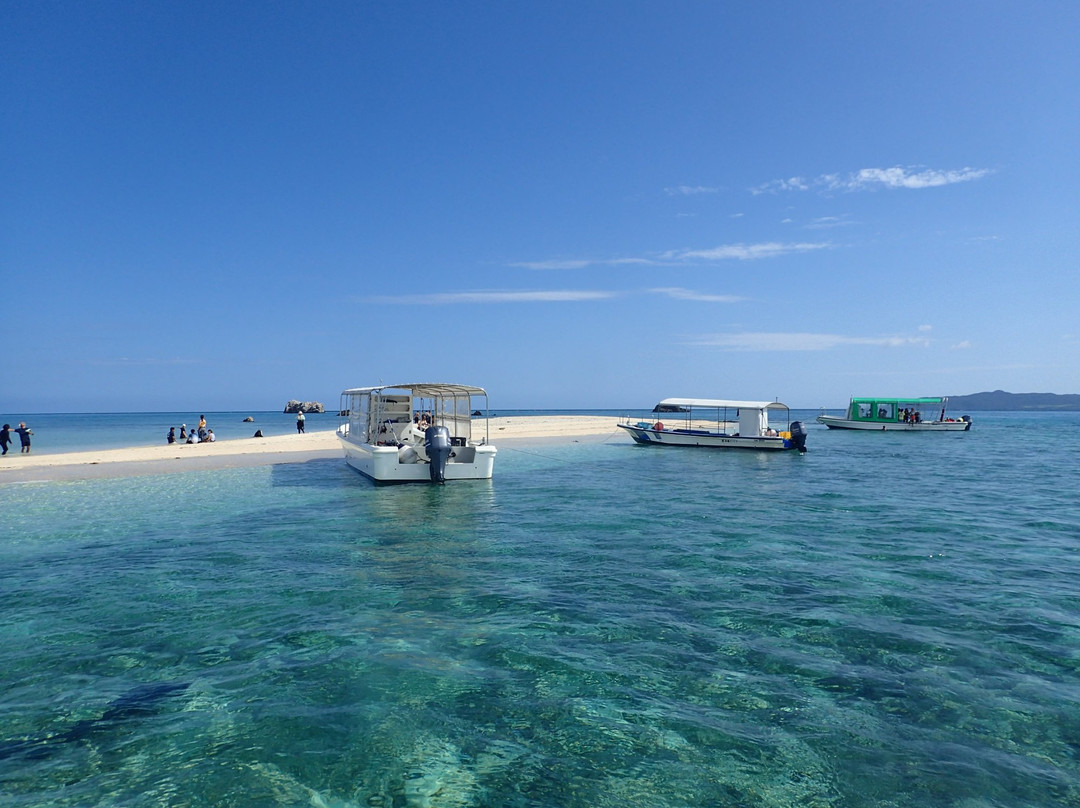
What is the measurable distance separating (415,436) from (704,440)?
78.2 ft

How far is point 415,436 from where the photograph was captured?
78.5 feet

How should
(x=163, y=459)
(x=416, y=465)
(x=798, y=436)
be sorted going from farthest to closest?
(x=798, y=436)
(x=163, y=459)
(x=416, y=465)

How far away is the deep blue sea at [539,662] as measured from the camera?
17.0 feet

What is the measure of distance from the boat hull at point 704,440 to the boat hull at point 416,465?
21.3m

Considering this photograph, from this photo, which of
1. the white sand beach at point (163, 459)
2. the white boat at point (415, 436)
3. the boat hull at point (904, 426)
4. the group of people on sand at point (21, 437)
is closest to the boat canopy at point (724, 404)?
the white sand beach at point (163, 459)

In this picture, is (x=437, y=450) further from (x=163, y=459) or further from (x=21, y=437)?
(x=21, y=437)

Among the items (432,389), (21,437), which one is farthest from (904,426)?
(21,437)

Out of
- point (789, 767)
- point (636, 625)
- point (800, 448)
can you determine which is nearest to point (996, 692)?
point (789, 767)

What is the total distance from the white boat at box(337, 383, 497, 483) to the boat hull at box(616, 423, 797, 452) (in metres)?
19.1

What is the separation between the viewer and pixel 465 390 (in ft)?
81.4

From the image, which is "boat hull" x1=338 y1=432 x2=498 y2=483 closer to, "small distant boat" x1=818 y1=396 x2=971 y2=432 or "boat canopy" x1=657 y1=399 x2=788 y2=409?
"boat canopy" x1=657 y1=399 x2=788 y2=409

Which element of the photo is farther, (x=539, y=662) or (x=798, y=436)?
(x=798, y=436)

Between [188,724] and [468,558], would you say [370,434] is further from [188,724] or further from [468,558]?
[188,724]

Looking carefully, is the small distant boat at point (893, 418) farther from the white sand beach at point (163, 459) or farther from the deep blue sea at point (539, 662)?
the deep blue sea at point (539, 662)
